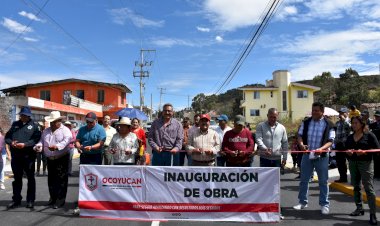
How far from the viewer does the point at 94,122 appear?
7855 mm

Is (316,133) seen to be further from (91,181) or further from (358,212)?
(91,181)

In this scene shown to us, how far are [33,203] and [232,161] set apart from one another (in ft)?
13.3

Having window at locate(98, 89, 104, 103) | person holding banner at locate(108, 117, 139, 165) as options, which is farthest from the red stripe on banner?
window at locate(98, 89, 104, 103)

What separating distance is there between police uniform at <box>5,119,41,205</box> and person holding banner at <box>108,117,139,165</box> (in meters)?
1.75

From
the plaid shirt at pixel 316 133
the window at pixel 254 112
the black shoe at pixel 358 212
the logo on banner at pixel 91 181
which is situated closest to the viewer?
the logo on banner at pixel 91 181

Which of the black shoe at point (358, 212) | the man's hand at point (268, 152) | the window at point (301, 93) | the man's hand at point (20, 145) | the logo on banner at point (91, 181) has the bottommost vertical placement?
the black shoe at point (358, 212)

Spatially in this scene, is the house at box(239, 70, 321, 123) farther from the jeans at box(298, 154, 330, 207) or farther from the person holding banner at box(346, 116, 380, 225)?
the person holding banner at box(346, 116, 380, 225)

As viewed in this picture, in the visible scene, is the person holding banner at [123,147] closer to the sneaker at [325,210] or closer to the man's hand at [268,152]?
the man's hand at [268,152]

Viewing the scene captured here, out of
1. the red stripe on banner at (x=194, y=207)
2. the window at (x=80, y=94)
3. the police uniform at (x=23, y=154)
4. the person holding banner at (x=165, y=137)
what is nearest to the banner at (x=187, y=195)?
the red stripe on banner at (x=194, y=207)

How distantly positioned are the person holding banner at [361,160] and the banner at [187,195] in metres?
1.52

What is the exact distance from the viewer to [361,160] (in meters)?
6.86

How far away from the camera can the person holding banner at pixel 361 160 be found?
6.76 meters

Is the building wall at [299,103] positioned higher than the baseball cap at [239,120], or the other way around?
the building wall at [299,103]

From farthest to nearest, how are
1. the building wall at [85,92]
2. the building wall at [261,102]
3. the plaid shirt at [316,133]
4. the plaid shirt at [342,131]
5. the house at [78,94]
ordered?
1. the building wall at [261,102]
2. the building wall at [85,92]
3. the house at [78,94]
4. the plaid shirt at [342,131]
5. the plaid shirt at [316,133]
